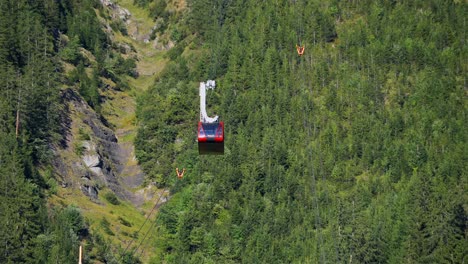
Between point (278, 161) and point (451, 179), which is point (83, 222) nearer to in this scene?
point (278, 161)

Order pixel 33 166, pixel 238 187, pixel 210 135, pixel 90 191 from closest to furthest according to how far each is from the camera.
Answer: pixel 210 135 → pixel 33 166 → pixel 90 191 → pixel 238 187

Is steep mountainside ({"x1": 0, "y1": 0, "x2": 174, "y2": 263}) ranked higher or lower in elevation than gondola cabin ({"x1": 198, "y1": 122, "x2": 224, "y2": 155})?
lower

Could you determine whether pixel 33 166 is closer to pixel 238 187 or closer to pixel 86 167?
pixel 86 167

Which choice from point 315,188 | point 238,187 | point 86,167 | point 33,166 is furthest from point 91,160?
point 315,188

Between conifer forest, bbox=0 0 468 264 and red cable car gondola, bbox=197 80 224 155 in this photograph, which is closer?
red cable car gondola, bbox=197 80 224 155

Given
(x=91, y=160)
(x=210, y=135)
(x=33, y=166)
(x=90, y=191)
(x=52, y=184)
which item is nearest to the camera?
(x=210, y=135)

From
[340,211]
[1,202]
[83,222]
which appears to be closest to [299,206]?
[340,211]

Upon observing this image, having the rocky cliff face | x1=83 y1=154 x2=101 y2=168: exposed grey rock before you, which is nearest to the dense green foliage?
the rocky cliff face

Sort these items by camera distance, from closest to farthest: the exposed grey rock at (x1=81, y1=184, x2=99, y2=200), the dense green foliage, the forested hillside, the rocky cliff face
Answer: the forested hillside → the dense green foliage → the exposed grey rock at (x1=81, y1=184, x2=99, y2=200) → the rocky cliff face

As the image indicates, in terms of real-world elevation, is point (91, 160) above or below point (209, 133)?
below

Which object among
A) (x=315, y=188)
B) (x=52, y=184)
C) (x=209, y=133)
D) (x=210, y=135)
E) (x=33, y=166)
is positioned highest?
(x=209, y=133)

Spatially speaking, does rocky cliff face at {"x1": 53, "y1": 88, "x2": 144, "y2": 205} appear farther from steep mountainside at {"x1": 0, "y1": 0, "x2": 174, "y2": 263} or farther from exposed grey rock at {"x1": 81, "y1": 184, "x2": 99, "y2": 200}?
steep mountainside at {"x1": 0, "y1": 0, "x2": 174, "y2": 263}

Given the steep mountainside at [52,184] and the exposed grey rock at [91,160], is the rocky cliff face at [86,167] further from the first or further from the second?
the steep mountainside at [52,184]
